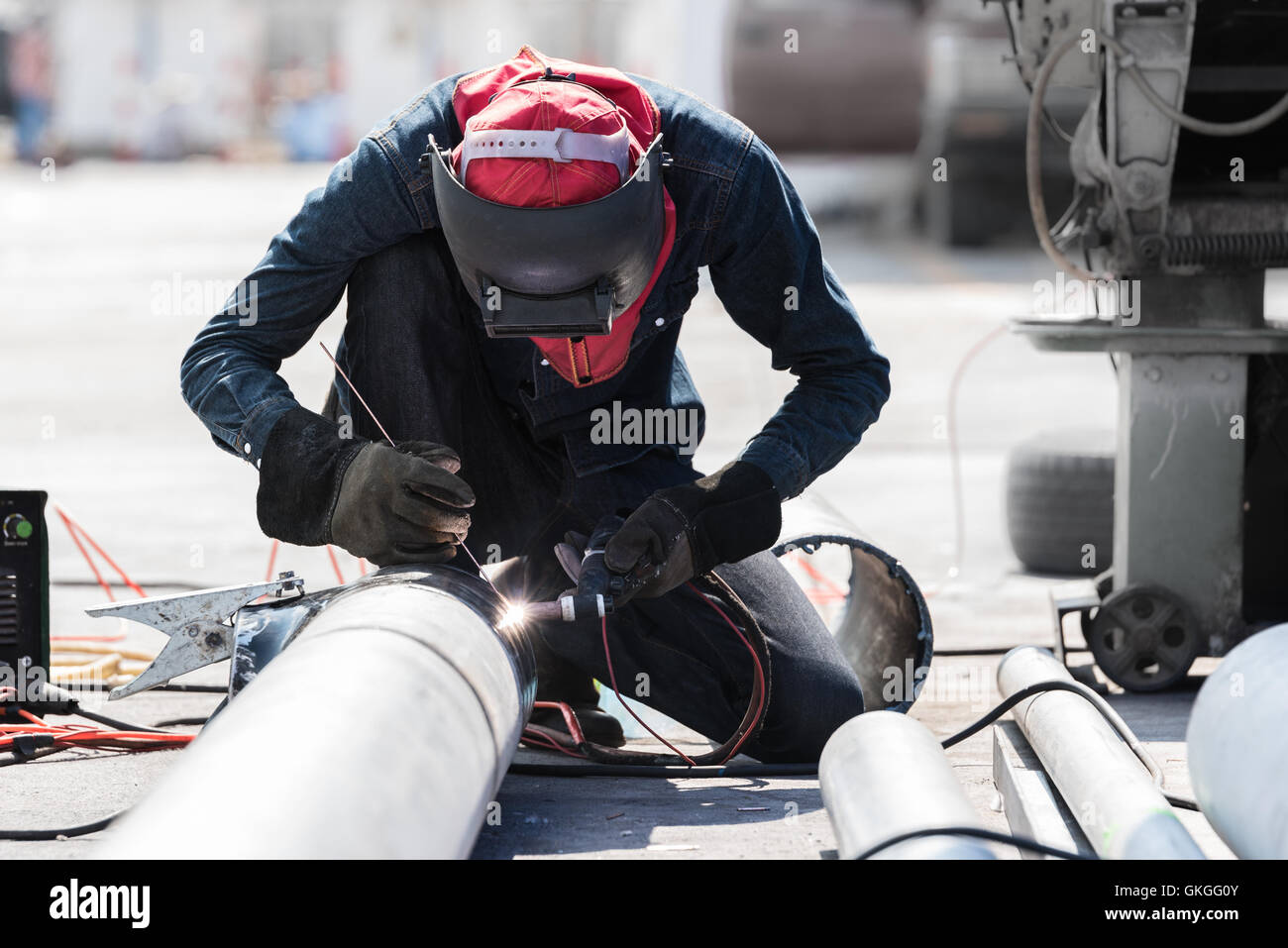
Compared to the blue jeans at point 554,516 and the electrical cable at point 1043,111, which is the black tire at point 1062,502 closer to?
the electrical cable at point 1043,111

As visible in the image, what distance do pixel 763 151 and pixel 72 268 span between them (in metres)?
11.9

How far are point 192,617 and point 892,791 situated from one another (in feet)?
4.46

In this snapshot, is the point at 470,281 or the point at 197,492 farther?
the point at 197,492

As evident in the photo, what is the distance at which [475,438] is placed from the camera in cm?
330

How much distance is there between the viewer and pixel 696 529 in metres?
2.94

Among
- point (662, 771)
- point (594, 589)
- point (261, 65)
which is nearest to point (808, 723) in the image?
point (662, 771)

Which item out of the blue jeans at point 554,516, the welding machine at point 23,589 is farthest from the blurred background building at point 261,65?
the welding machine at point 23,589

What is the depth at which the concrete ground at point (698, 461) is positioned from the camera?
9.39 ft

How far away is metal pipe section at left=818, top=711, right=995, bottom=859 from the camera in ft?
6.94

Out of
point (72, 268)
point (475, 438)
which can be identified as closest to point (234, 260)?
point (72, 268)

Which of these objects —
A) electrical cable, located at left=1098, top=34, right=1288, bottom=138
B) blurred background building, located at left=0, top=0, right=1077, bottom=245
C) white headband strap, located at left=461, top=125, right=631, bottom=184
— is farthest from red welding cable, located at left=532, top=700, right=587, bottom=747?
blurred background building, located at left=0, top=0, right=1077, bottom=245

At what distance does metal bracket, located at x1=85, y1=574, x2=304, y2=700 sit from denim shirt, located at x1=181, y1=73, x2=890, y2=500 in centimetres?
25

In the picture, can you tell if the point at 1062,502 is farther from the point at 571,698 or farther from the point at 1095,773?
the point at 1095,773

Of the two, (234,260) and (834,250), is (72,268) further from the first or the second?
(834,250)
